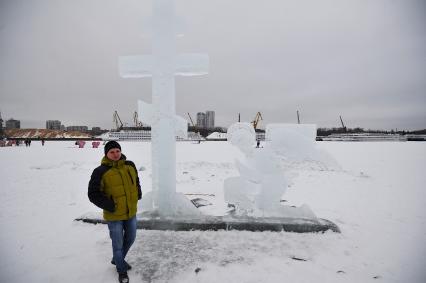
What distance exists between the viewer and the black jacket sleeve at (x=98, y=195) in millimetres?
2912

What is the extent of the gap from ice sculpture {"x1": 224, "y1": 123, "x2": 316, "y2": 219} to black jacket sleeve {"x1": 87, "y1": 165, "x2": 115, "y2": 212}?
240 centimetres

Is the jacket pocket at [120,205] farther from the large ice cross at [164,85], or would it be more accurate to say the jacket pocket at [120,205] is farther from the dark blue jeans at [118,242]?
the large ice cross at [164,85]

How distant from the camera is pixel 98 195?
2.92 meters

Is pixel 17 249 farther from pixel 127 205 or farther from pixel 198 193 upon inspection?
pixel 198 193

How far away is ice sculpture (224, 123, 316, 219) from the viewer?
15.9ft

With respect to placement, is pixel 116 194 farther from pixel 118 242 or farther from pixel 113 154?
pixel 118 242

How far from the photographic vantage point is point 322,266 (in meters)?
3.45

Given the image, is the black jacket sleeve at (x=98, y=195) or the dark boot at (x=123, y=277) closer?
the black jacket sleeve at (x=98, y=195)

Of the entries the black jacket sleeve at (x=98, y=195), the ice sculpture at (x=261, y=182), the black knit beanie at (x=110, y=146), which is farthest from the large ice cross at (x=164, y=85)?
the black jacket sleeve at (x=98, y=195)

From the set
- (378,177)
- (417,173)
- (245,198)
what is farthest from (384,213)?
(417,173)

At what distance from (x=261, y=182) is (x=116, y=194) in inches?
106

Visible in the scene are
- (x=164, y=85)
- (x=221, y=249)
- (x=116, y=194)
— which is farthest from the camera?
(x=164, y=85)

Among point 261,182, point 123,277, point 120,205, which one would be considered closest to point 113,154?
point 120,205

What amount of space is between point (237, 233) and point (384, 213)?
3.58 metres
